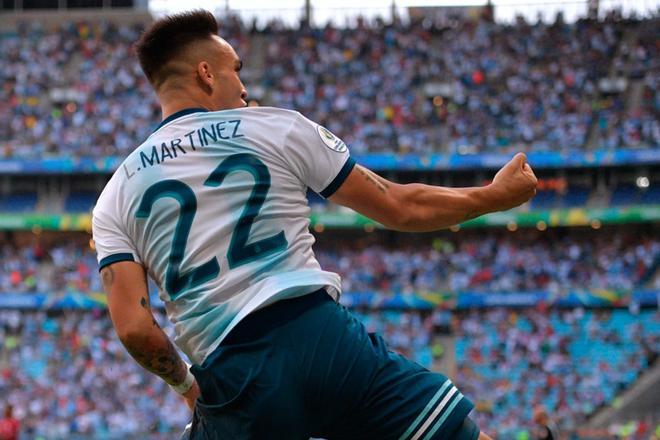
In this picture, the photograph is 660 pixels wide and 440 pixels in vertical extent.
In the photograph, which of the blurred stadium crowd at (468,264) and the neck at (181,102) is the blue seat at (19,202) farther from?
the neck at (181,102)

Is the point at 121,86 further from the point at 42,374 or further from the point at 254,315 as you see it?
the point at 254,315

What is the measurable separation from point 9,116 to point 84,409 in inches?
575

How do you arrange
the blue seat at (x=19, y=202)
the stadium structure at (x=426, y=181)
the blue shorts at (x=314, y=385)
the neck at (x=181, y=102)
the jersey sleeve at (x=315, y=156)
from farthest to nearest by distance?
the blue seat at (x=19, y=202)
the stadium structure at (x=426, y=181)
the neck at (x=181, y=102)
the jersey sleeve at (x=315, y=156)
the blue shorts at (x=314, y=385)

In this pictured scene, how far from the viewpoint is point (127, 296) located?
2.84 meters

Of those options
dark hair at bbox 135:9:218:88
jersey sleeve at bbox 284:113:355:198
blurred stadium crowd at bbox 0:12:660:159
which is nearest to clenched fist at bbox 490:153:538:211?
jersey sleeve at bbox 284:113:355:198

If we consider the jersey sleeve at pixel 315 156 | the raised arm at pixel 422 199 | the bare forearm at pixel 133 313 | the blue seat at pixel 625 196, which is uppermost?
the jersey sleeve at pixel 315 156

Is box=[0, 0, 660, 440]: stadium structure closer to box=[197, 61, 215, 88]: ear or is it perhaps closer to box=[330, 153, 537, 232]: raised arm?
box=[197, 61, 215, 88]: ear

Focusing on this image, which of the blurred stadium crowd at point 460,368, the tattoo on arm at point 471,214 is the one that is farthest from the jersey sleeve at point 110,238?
the blurred stadium crowd at point 460,368

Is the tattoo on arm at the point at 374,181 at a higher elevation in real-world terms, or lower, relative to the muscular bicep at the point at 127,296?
higher

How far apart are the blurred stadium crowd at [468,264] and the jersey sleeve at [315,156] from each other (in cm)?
2893

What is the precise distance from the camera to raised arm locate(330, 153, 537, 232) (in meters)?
2.83

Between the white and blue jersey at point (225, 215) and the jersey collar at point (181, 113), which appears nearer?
the white and blue jersey at point (225, 215)

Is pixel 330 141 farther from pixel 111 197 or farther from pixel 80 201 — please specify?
pixel 80 201

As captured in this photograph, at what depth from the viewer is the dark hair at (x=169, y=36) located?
10.1ft
